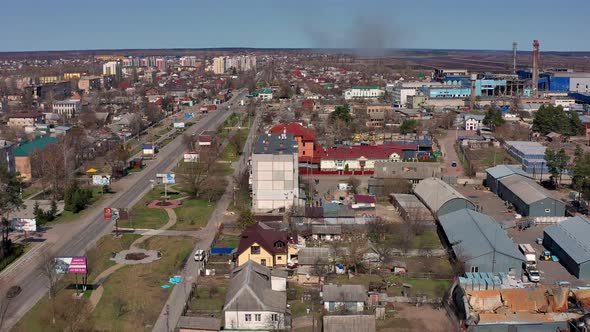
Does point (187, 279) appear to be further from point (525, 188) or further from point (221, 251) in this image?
point (525, 188)

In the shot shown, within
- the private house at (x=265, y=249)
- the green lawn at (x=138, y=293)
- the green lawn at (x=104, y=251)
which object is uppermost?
the private house at (x=265, y=249)

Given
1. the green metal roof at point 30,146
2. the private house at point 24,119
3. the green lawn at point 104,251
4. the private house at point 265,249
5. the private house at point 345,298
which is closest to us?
the private house at point 345,298

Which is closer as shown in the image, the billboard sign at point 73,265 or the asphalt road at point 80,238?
the asphalt road at point 80,238

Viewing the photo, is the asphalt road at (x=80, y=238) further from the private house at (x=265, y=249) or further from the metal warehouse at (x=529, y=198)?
the metal warehouse at (x=529, y=198)

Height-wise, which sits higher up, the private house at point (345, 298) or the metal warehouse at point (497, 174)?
the metal warehouse at point (497, 174)

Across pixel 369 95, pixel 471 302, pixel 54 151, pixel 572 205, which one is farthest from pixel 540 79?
pixel 471 302

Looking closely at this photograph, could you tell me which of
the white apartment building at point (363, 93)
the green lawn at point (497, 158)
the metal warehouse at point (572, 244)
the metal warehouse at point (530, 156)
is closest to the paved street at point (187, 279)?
the metal warehouse at point (572, 244)

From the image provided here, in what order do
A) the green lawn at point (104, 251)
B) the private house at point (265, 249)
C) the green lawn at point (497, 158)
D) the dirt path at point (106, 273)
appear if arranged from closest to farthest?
the dirt path at point (106, 273)
the private house at point (265, 249)
the green lawn at point (104, 251)
the green lawn at point (497, 158)
